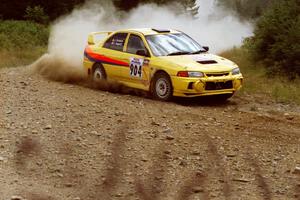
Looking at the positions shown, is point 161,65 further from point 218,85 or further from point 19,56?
point 19,56

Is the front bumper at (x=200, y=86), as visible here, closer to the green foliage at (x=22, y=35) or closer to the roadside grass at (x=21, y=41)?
the roadside grass at (x=21, y=41)

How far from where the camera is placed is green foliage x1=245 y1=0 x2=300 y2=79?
1767 centimetres

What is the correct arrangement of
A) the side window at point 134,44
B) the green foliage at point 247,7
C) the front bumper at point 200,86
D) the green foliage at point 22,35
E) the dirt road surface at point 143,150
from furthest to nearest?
the green foliage at point 247,7
the green foliage at point 22,35
the side window at point 134,44
the front bumper at point 200,86
the dirt road surface at point 143,150

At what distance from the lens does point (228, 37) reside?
28109mm

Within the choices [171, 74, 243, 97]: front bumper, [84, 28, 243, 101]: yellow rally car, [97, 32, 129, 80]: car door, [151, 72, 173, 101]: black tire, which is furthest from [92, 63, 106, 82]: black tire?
[171, 74, 243, 97]: front bumper

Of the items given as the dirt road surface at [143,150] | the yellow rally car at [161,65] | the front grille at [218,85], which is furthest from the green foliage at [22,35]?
the dirt road surface at [143,150]

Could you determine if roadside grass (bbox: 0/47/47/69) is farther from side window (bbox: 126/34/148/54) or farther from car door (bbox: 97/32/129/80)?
side window (bbox: 126/34/148/54)

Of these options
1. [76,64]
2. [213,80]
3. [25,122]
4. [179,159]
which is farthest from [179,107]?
[76,64]

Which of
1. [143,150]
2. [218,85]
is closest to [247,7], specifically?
[218,85]

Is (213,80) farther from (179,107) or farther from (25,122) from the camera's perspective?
(25,122)

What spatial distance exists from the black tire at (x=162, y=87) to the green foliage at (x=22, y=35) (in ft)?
55.1

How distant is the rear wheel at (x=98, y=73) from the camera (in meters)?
15.5

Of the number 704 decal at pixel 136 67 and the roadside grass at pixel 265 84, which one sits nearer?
the number 704 decal at pixel 136 67

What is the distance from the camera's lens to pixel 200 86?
13.2 m
